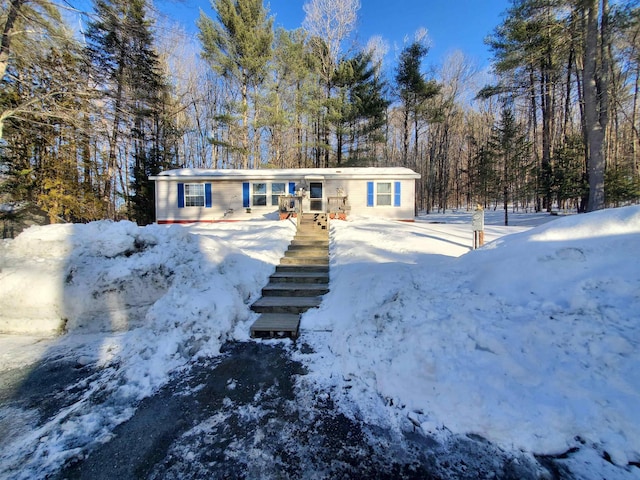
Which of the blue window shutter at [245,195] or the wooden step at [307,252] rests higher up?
the blue window shutter at [245,195]

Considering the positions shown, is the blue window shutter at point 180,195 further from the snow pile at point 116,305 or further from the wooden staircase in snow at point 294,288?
the snow pile at point 116,305

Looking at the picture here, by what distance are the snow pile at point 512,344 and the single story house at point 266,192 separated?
999 cm

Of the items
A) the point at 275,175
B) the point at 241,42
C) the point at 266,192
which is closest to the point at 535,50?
the point at 275,175

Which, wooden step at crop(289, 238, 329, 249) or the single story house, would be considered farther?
the single story house

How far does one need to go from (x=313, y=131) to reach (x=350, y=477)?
2323 centimetres

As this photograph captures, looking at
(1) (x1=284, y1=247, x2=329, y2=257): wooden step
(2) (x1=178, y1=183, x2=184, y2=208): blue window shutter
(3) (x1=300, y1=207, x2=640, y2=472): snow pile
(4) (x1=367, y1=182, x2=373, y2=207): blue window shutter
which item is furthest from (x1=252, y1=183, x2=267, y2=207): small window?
(3) (x1=300, y1=207, x2=640, y2=472): snow pile

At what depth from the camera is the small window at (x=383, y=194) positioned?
45.9 feet

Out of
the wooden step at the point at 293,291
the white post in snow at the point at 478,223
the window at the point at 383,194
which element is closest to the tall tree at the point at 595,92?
the window at the point at 383,194

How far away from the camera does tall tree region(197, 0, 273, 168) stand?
1717 cm

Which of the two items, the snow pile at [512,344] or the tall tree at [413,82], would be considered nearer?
the snow pile at [512,344]

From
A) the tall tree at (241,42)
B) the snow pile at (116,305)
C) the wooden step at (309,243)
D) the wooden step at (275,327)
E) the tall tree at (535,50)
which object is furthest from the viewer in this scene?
the tall tree at (241,42)

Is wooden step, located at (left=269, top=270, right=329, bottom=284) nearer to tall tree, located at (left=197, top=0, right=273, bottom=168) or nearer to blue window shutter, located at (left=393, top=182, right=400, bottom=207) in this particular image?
blue window shutter, located at (left=393, top=182, right=400, bottom=207)

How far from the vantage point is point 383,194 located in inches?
552

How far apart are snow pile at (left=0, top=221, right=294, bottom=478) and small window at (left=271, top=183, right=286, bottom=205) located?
917cm
